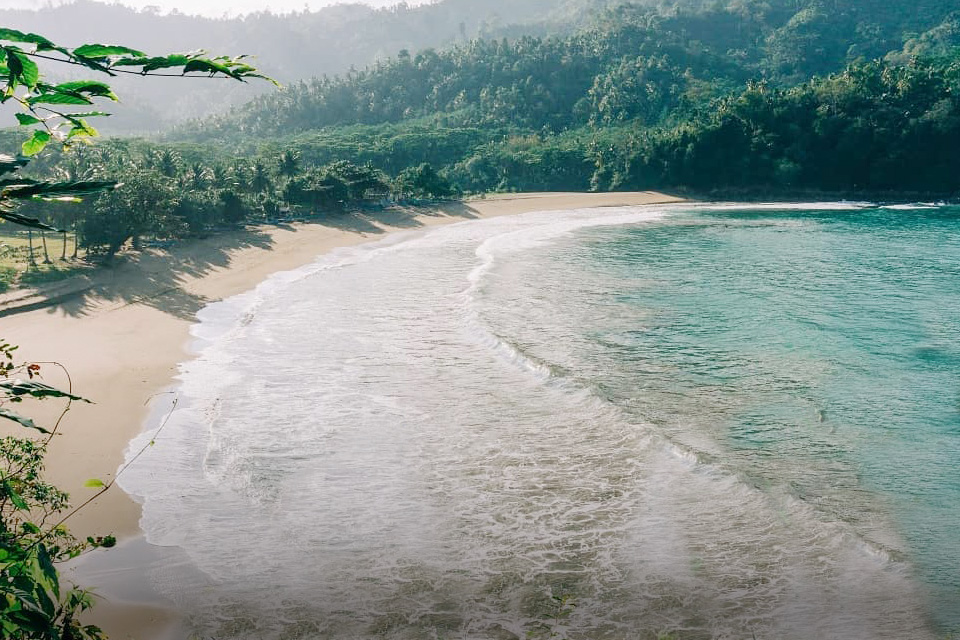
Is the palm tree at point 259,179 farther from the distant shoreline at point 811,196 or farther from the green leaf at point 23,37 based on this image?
the green leaf at point 23,37

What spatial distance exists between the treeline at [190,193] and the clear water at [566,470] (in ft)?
34.2

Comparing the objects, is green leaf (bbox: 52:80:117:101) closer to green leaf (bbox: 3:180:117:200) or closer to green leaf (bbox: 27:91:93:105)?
green leaf (bbox: 27:91:93:105)

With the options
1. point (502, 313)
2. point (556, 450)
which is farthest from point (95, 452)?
point (502, 313)

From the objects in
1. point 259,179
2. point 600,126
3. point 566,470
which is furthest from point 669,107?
point 566,470

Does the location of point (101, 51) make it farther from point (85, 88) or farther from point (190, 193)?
point (190, 193)

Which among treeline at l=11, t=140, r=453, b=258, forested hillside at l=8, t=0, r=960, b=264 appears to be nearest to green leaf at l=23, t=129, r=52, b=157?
treeline at l=11, t=140, r=453, b=258

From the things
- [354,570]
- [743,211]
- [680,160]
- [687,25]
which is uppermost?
[687,25]

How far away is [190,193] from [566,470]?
36.8 meters

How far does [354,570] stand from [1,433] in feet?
29.0

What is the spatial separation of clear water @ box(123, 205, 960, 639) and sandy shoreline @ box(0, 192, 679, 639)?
764mm

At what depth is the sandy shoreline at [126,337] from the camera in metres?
12.7

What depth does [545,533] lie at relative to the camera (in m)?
11.9

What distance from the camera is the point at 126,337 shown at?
2362 centimetres

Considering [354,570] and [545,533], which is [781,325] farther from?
[354,570]
